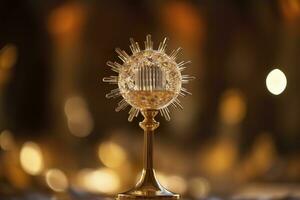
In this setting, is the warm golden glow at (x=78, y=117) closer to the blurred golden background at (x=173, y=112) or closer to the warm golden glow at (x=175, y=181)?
the blurred golden background at (x=173, y=112)

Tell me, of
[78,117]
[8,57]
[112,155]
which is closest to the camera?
[8,57]

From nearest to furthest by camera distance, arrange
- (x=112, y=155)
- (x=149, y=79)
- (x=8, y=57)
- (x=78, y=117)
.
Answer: (x=149, y=79), (x=8, y=57), (x=78, y=117), (x=112, y=155)

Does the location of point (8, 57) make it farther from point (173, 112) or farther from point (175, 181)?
point (175, 181)

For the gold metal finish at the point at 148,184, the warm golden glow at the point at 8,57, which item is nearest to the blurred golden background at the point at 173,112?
the warm golden glow at the point at 8,57

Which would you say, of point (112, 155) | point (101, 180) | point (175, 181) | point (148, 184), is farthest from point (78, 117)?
point (148, 184)

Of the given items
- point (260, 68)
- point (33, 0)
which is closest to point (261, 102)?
point (260, 68)

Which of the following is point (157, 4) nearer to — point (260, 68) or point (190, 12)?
point (190, 12)
